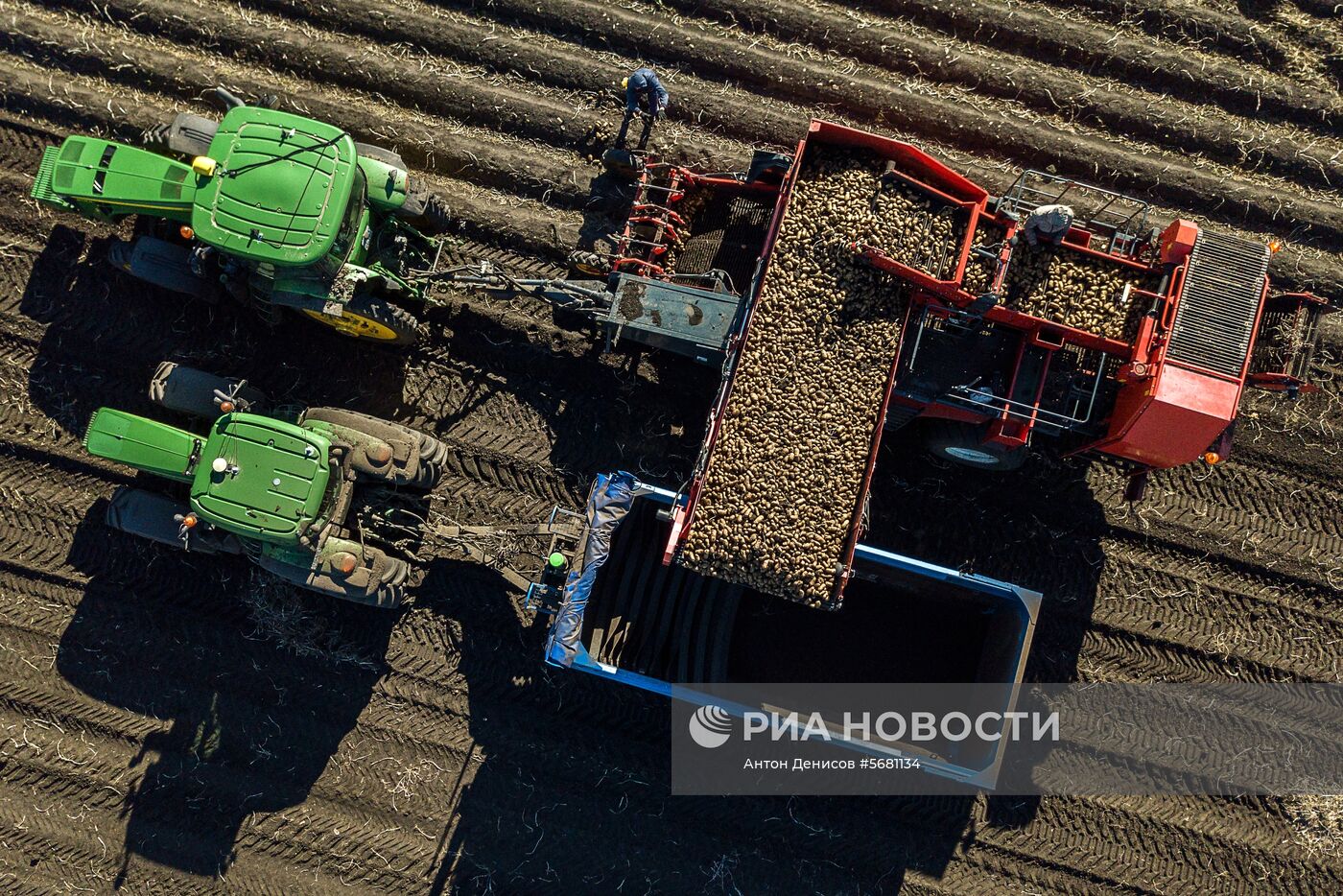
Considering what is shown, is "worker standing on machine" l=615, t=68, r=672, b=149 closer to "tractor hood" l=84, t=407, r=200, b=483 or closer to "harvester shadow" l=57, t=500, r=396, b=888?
"tractor hood" l=84, t=407, r=200, b=483

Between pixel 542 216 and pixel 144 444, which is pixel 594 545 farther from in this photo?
pixel 144 444

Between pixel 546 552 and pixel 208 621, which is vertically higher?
pixel 546 552

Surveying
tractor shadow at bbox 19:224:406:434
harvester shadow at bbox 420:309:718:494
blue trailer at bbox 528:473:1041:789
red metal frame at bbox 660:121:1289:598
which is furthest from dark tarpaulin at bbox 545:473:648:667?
tractor shadow at bbox 19:224:406:434

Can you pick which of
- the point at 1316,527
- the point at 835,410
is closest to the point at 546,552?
the point at 835,410

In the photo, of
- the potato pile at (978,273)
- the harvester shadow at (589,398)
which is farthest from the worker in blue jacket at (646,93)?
the potato pile at (978,273)

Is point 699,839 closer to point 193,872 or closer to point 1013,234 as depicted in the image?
point 193,872
